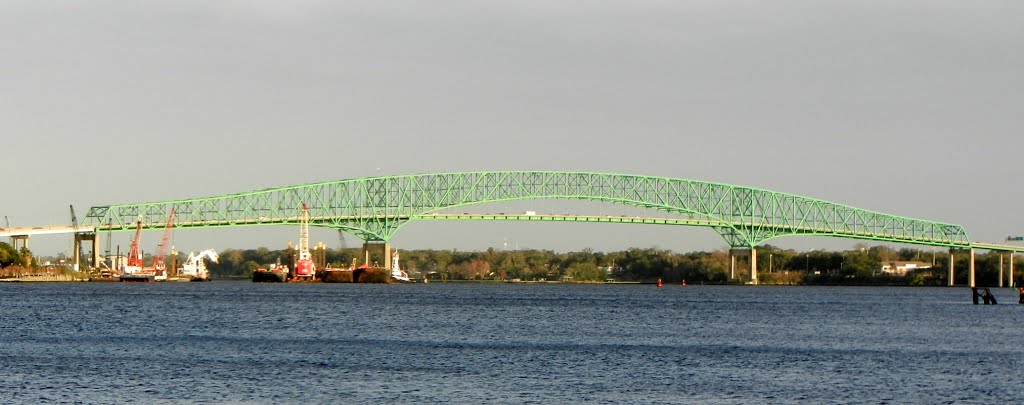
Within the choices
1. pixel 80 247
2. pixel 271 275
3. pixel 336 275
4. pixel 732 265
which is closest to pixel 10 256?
pixel 80 247

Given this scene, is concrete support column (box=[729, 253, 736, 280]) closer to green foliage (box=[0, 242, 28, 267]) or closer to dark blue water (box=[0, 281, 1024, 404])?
green foliage (box=[0, 242, 28, 267])

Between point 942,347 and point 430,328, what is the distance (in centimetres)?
2118

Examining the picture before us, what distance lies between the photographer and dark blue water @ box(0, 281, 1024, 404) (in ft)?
128

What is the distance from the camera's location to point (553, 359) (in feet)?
160

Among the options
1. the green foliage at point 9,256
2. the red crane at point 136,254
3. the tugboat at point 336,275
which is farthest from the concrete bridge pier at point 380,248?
the green foliage at point 9,256

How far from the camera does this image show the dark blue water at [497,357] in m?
39.1

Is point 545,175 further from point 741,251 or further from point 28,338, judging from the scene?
point 28,338

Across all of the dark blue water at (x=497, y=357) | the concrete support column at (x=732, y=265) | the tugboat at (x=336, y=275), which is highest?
the concrete support column at (x=732, y=265)

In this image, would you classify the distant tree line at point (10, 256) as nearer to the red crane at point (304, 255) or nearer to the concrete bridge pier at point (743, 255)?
the red crane at point (304, 255)

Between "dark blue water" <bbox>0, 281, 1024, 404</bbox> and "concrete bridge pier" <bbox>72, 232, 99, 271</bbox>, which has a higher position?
"concrete bridge pier" <bbox>72, 232, 99, 271</bbox>

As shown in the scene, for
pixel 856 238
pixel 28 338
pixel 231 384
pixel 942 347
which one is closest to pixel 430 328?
pixel 28 338

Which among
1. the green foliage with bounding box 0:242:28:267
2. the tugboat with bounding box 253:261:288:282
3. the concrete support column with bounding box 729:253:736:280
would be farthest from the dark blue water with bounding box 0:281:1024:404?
the tugboat with bounding box 253:261:288:282

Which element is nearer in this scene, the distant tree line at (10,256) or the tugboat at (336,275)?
the distant tree line at (10,256)

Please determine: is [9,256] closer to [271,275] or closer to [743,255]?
[271,275]
